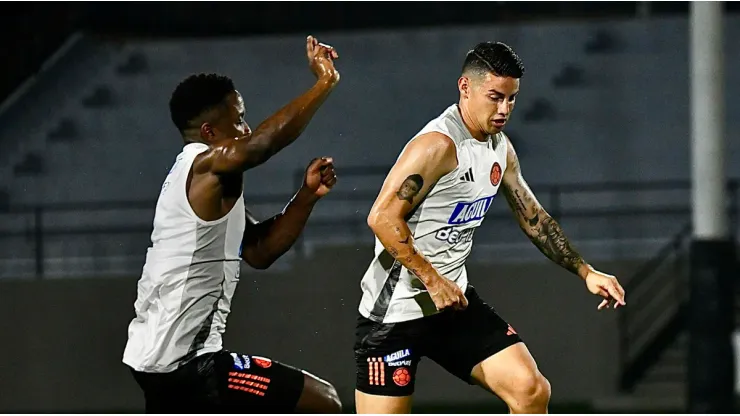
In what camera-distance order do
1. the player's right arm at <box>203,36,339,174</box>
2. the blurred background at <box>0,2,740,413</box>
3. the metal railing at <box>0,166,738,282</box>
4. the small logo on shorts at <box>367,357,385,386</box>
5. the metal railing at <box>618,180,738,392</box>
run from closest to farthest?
the player's right arm at <box>203,36,339,174</box> < the small logo on shorts at <box>367,357,385,386</box> < the metal railing at <box>618,180,738,392</box> < the blurred background at <box>0,2,740,413</box> < the metal railing at <box>0,166,738,282</box>

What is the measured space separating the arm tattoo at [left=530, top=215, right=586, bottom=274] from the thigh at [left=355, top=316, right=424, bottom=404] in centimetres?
66

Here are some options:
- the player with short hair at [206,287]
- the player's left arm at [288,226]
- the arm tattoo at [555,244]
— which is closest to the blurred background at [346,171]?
the arm tattoo at [555,244]

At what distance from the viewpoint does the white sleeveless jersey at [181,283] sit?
159 inches

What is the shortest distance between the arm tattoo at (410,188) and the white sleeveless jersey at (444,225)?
0.14 metres

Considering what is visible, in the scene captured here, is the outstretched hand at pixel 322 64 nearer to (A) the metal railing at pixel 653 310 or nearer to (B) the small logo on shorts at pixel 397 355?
(B) the small logo on shorts at pixel 397 355

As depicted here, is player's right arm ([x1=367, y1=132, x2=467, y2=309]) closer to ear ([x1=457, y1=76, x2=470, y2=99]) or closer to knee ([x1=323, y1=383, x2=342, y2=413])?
ear ([x1=457, y1=76, x2=470, y2=99])

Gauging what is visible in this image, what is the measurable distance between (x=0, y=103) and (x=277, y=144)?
12021mm

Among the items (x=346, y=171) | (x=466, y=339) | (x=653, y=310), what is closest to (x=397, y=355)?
(x=466, y=339)

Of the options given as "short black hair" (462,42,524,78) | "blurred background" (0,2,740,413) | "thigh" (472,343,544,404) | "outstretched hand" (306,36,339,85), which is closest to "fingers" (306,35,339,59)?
"outstretched hand" (306,36,339,85)

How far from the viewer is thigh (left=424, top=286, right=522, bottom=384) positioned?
436cm

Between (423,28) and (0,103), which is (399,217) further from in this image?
(0,103)

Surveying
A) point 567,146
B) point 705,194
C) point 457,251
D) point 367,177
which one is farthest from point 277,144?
point 567,146

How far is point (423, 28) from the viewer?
556 inches

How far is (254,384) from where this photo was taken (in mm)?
4070
